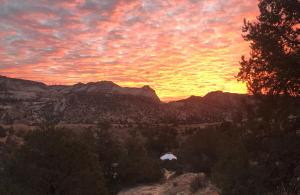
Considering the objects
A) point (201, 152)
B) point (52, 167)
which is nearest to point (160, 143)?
point (201, 152)

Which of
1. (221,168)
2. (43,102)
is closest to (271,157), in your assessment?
(221,168)

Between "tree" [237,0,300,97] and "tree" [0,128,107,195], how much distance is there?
1011 centimetres

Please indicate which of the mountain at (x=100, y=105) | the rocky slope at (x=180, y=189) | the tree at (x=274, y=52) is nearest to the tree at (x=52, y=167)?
the rocky slope at (x=180, y=189)

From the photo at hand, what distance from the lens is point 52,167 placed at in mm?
20484

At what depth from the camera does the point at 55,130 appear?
2200cm

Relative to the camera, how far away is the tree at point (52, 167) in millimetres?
19688

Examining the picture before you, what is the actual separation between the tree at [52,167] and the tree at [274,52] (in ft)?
33.2

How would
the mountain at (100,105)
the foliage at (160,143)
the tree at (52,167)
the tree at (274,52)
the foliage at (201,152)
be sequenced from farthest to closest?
the mountain at (100,105) < the foliage at (160,143) < the foliage at (201,152) < the tree at (52,167) < the tree at (274,52)

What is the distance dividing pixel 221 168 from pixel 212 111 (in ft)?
369

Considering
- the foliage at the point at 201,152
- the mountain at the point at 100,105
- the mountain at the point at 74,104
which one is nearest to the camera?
the foliage at the point at 201,152

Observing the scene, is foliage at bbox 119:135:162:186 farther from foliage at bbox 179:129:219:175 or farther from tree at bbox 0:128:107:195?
tree at bbox 0:128:107:195

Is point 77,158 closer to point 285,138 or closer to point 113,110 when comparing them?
point 285,138

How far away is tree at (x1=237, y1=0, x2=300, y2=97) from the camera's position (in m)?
14.5

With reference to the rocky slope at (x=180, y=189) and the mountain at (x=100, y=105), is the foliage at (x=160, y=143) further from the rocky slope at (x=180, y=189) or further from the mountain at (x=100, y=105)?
the mountain at (x=100, y=105)
